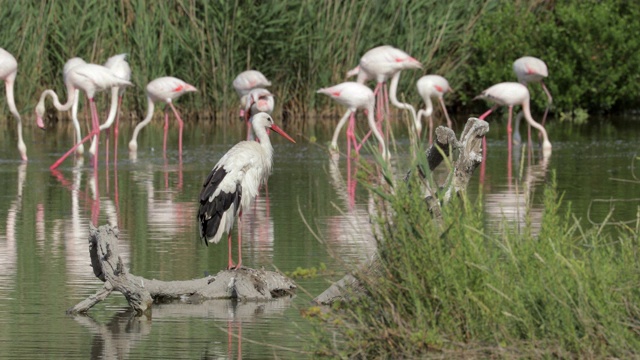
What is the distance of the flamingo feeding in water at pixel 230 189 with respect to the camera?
856 centimetres

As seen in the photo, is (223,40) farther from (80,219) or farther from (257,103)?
(80,219)

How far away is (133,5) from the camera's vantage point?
83.7ft

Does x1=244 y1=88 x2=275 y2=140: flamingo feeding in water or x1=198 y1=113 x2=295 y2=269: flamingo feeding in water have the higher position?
x1=244 y1=88 x2=275 y2=140: flamingo feeding in water

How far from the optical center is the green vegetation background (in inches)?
978

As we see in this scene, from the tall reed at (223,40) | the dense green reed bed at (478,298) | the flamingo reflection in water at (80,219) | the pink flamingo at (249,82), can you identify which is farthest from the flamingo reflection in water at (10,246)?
the tall reed at (223,40)

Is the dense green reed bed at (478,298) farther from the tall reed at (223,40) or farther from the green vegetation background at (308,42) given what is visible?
the tall reed at (223,40)

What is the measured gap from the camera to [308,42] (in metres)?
25.7

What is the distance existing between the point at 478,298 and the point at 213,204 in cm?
314

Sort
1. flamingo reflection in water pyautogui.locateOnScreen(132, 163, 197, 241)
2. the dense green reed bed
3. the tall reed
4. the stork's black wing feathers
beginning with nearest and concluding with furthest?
the dense green reed bed
the stork's black wing feathers
flamingo reflection in water pyautogui.locateOnScreen(132, 163, 197, 241)
the tall reed

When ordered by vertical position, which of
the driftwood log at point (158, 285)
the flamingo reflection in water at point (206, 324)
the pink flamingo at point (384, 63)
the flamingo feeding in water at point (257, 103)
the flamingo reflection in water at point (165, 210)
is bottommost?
the flamingo reflection in water at point (206, 324)

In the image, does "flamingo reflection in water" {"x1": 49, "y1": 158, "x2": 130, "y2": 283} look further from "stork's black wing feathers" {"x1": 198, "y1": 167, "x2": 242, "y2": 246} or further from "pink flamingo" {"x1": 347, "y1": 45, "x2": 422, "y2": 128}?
"pink flamingo" {"x1": 347, "y1": 45, "x2": 422, "y2": 128}

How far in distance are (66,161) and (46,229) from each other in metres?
7.22

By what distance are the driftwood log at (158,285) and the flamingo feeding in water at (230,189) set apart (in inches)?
6.8

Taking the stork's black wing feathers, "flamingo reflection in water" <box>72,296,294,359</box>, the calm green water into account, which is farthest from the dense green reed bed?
the stork's black wing feathers
